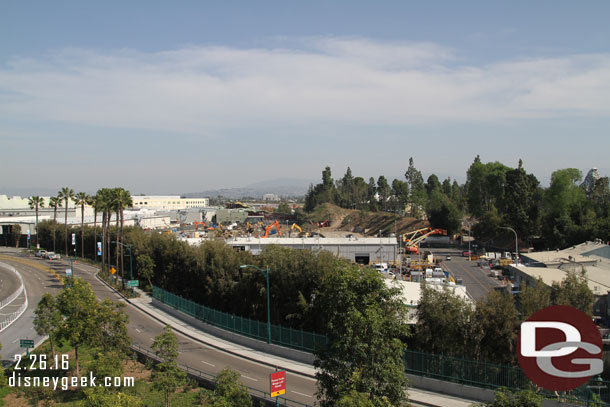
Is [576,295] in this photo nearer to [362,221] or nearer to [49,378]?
[49,378]

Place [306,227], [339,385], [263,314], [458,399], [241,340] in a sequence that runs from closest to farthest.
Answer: [339,385], [458,399], [241,340], [263,314], [306,227]

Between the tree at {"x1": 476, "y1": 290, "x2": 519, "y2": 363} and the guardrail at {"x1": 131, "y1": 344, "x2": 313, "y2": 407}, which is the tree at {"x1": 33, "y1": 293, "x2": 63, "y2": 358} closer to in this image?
the guardrail at {"x1": 131, "y1": 344, "x2": 313, "y2": 407}

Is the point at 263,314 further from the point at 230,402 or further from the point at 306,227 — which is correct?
the point at 306,227

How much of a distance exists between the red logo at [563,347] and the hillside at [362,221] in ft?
336

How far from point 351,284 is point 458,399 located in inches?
438

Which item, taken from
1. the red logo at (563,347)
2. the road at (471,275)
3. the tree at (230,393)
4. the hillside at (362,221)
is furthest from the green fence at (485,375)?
the hillside at (362,221)

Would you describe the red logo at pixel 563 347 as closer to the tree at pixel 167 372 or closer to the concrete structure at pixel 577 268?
the tree at pixel 167 372

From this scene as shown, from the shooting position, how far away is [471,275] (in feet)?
221

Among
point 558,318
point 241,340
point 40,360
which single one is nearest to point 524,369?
point 558,318

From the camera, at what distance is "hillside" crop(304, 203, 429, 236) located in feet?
445

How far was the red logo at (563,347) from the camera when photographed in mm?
18172

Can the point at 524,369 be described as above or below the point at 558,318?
below

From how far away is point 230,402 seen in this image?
21.0 metres

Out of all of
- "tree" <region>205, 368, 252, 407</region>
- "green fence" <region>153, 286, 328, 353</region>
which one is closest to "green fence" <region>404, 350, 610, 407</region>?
"green fence" <region>153, 286, 328, 353</region>
